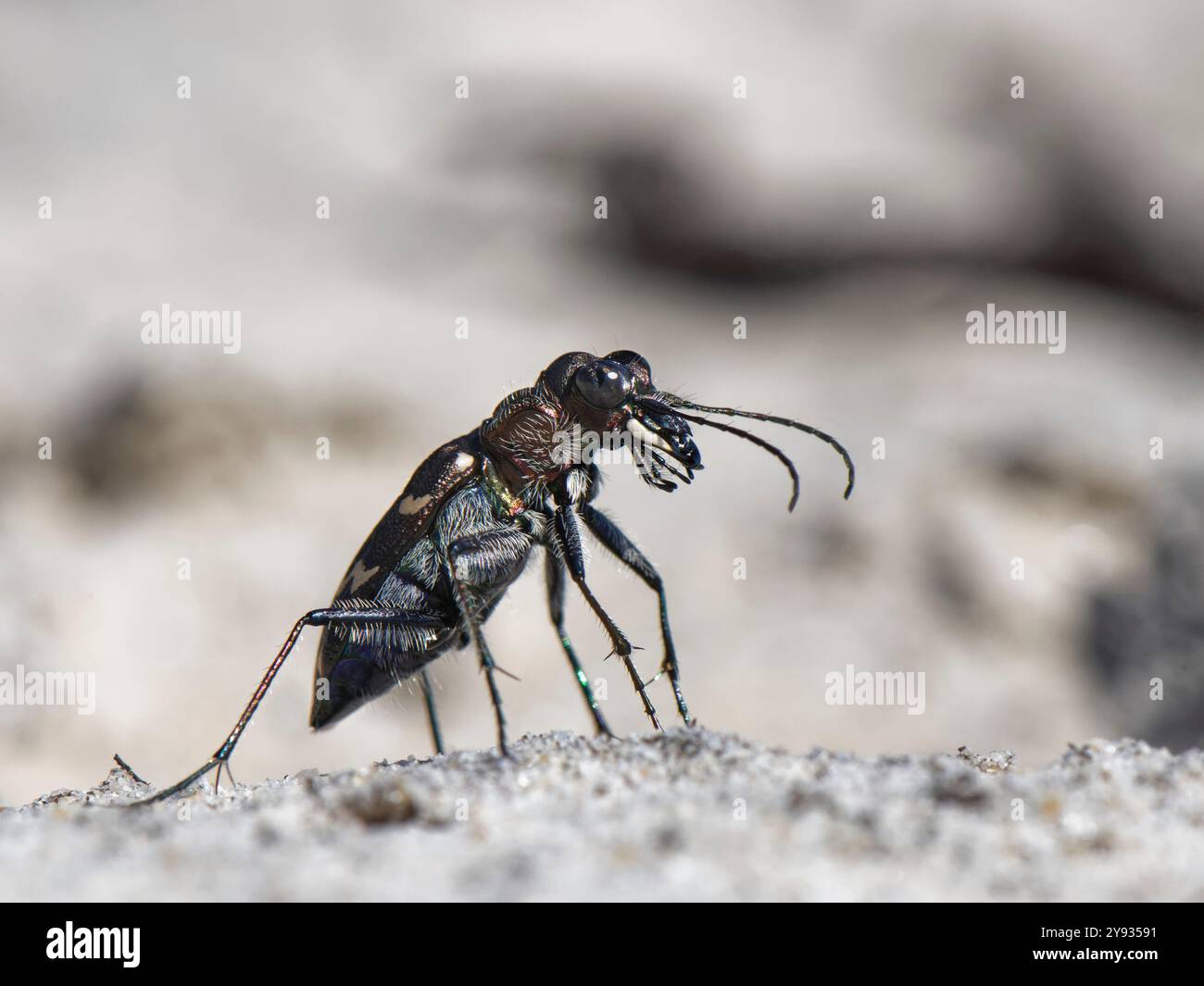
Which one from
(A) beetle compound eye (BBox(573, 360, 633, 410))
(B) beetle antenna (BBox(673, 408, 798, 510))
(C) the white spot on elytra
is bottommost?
(C) the white spot on elytra

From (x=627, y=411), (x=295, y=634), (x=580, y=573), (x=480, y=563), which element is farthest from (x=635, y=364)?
(x=295, y=634)

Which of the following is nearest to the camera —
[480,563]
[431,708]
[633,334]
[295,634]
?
[295,634]

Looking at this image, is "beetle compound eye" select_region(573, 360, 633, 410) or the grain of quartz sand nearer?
the grain of quartz sand

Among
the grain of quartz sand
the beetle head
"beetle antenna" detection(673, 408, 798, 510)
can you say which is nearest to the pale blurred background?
the beetle head

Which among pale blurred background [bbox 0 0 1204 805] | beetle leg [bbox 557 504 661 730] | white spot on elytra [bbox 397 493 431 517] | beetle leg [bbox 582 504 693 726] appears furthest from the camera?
pale blurred background [bbox 0 0 1204 805]

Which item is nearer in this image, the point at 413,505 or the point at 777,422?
the point at 777,422

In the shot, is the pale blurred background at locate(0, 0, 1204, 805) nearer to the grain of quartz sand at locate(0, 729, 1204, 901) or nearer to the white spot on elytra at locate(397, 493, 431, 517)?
the white spot on elytra at locate(397, 493, 431, 517)

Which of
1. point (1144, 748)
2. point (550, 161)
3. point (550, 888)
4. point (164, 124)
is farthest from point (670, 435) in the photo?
point (164, 124)

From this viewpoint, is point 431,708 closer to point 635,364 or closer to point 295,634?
point 295,634
